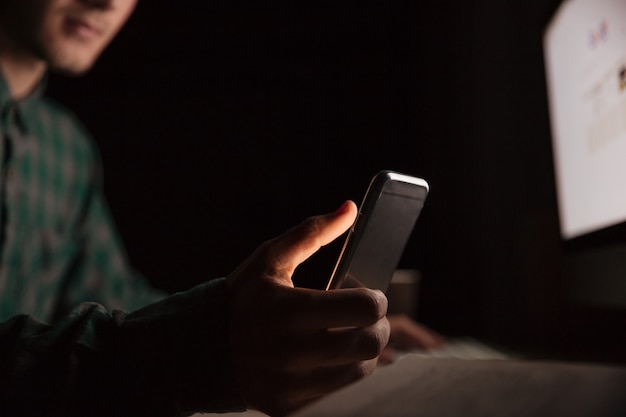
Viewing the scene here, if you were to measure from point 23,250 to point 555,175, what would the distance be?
1.12 metres

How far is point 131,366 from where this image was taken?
16.2 inches

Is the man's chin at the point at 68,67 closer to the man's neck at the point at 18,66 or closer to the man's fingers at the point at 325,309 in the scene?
the man's neck at the point at 18,66

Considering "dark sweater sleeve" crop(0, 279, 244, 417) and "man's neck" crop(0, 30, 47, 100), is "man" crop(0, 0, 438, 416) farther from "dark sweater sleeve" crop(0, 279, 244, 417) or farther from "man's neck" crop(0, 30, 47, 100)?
"man's neck" crop(0, 30, 47, 100)

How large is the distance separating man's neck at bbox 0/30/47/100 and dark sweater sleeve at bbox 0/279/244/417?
1134 mm

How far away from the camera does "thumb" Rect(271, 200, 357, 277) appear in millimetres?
418

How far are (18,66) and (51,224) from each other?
1.31 feet

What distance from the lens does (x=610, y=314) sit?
1.04m

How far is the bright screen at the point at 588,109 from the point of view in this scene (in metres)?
0.64

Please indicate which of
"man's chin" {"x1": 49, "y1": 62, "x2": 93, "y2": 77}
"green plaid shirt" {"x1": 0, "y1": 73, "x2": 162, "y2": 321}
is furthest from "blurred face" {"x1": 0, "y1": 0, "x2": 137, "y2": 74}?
"green plaid shirt" {"x1": 0, "y1": 73, "x2": 162, "y2": 321}

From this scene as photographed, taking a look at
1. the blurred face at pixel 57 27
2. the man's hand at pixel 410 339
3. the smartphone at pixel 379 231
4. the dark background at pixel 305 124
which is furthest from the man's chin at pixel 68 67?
the smartphone at pixel 379 231

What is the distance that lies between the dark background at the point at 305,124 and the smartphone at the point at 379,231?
105 cm

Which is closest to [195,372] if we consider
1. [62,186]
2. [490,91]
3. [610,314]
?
[610,314]

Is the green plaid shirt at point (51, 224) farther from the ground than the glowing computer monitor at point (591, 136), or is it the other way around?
the glowing computer monitor at point (591, 136)

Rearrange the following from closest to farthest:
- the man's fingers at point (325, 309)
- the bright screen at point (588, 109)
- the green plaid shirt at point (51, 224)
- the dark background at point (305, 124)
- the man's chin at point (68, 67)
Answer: the man's fingers at point (325, 309) → the bright screen at point (588, 109) → the green plaid shirt at point (51, 224) → the man's chin at point (68, 67) → the dark background at point (305, 124)
